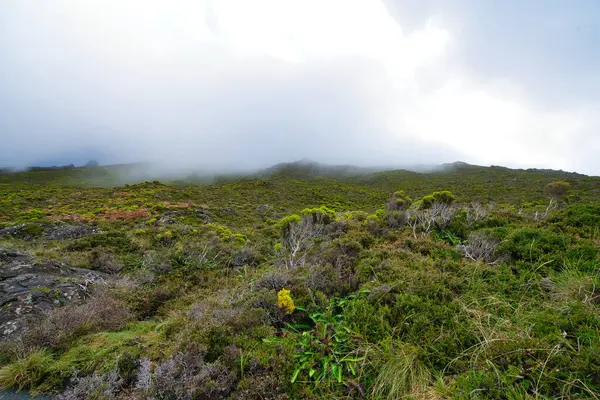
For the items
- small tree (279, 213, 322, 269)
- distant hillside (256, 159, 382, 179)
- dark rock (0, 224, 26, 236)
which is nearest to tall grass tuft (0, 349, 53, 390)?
small tree (279, 213, 322, 269)

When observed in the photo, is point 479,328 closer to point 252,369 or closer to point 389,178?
point 252,369

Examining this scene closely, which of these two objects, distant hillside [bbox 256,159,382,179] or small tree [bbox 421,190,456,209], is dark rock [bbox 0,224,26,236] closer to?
small tree [bbox 421,190,456,209]

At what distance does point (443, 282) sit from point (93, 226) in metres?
17.7

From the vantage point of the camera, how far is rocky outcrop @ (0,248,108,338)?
171 inches

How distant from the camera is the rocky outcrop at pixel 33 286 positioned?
4.36 metres

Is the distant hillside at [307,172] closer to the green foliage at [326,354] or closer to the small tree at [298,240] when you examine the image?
the small tree at [298,240]

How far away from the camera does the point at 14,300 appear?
4.66m

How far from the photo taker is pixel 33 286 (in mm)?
5199

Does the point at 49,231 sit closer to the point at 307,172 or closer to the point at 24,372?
the point at 24,372

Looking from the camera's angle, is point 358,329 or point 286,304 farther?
point 286,304

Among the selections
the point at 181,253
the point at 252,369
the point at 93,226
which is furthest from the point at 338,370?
the point at 93,226

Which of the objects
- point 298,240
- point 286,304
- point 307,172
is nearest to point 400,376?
point 286,304

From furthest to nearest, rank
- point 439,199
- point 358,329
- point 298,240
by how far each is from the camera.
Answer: point 439,199
point 298,240
point 358,329

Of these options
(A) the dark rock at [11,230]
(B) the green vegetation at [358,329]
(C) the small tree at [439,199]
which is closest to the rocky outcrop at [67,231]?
(A) the dark rock at [11,230]
